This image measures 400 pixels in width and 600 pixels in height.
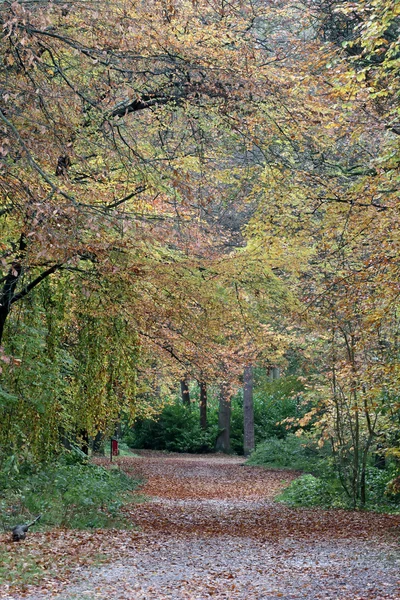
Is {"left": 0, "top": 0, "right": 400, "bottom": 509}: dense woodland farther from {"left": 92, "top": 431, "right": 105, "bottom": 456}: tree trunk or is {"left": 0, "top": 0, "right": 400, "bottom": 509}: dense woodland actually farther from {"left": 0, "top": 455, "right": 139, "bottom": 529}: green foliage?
{"left": 92, "top": 431, "right": 105, "bottom": 456}: tree trunk

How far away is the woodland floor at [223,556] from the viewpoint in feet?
23.7

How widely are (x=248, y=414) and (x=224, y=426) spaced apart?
301 centimetres

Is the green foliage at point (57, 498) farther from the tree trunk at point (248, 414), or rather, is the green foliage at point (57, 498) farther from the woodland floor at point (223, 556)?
the tree trunk at point (248, 414)

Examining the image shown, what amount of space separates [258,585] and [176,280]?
438 cm

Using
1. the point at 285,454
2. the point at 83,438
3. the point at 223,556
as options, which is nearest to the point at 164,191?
the point at 223,556

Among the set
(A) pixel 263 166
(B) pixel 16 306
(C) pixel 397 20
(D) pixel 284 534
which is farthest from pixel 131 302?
(C) pixel 397 20

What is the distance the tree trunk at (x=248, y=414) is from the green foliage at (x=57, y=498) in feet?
50.0

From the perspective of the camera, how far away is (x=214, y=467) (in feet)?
87.8

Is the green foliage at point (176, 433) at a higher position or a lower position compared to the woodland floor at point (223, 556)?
higher

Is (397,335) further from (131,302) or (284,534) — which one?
(131,302)

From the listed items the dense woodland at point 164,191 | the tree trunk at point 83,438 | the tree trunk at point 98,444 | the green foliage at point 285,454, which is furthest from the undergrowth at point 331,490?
the tree trunk at point 98,444

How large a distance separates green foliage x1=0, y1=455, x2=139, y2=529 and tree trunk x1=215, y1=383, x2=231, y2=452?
18144 mm

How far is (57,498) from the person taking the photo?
39.1 ft

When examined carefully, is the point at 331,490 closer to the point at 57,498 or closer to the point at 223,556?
the point at 57,498
